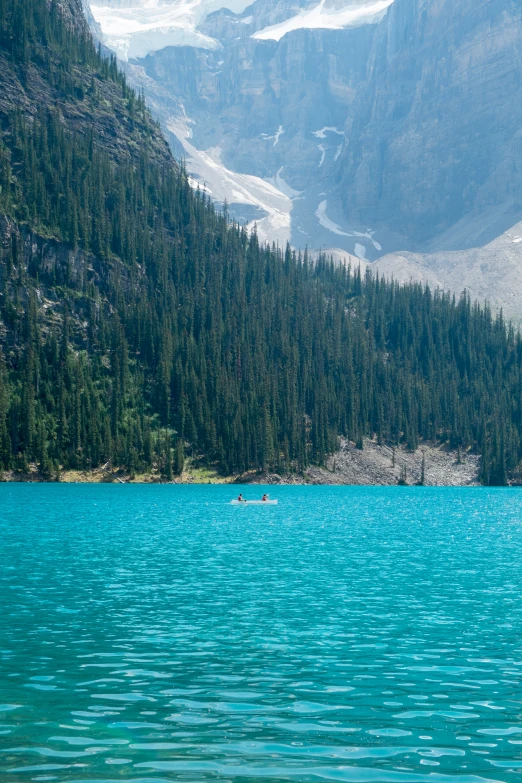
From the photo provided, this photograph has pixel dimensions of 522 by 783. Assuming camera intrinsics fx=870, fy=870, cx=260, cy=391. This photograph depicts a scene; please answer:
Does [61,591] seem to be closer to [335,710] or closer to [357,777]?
[335,710]

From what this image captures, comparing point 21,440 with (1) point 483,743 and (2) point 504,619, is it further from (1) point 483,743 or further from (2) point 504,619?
(1) point 483,743

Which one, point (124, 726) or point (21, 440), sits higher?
point (21, 440)

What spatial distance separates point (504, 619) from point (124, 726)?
68.2ft

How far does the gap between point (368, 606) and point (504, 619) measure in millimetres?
6177

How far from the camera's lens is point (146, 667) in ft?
91.7

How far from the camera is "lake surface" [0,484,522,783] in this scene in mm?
19703

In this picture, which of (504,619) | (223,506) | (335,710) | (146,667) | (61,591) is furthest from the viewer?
(223,506)

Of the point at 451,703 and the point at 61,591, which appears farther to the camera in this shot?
the point at 61,591

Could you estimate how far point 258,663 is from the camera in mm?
28969

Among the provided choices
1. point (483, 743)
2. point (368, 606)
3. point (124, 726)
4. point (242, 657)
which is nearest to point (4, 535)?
point (368, 606)

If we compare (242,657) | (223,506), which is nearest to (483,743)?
(242,657)

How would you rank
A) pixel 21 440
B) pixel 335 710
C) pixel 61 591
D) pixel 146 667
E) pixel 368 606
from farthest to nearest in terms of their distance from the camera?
pixel 21 440, pixel 61 591, pixel 368 606, pixel 146 667, pixel 335 710

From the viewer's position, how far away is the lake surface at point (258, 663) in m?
19.7

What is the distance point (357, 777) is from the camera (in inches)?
729
